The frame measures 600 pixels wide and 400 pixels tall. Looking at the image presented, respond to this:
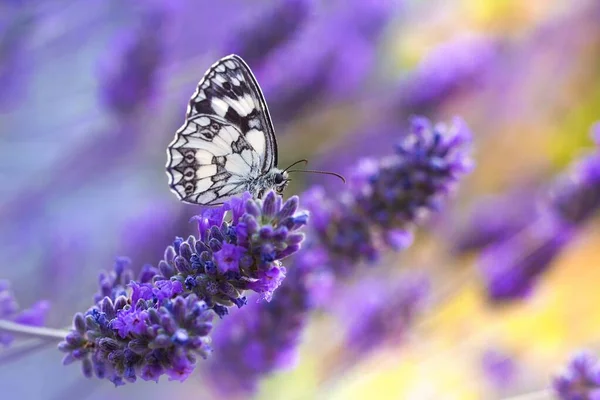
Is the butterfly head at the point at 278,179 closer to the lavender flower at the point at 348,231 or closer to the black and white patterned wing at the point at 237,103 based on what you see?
the black and white patterned wing at the point at 237,103

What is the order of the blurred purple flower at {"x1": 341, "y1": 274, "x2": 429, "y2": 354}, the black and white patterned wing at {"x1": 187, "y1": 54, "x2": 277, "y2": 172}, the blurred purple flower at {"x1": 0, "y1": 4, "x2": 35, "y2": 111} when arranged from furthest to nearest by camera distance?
the blurred purple flower at {"x1": 341, "y1": 274, "x2": 429, "y2": 354} → the blurred purple flower at {"x1": 0, "y1": 4, "x2": 35, "y2": 111} → the black and white patterned wing at {"x1": 187, "y1": 54, "x2": 277, "y2": 172}

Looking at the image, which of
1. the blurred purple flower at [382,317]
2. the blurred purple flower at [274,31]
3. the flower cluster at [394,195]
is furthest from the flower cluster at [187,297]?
the blurred purple flower at [382,317]

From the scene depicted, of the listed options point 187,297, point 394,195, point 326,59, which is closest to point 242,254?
point 187,297

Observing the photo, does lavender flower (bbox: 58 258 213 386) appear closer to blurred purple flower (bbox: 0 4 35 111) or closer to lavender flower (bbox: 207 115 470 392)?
lavender flower (bbox: 207 115 470 392)

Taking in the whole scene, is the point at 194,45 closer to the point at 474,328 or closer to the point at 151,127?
the point at 151,127

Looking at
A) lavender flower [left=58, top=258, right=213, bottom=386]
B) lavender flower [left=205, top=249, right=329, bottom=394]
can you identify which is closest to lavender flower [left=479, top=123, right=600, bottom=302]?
lavender flower [left=205, top=249, right=329, bottom=394]

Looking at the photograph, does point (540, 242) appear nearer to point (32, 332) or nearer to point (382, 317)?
point (382, 317)
